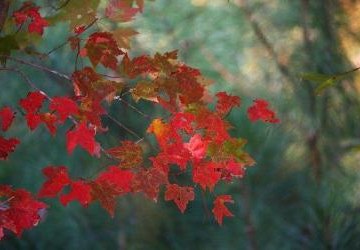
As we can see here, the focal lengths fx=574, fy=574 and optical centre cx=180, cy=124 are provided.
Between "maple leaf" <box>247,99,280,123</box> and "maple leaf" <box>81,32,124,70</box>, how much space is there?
0.44 metres

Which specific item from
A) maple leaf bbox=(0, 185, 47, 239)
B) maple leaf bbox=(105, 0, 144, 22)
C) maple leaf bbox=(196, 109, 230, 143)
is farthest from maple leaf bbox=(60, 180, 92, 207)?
maple leaf bbox=(105, 0, 144, 22)

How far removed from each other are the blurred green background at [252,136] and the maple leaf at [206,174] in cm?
14

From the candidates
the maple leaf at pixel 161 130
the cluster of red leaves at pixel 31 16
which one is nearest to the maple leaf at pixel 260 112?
the maple leaf at pixel 161 130

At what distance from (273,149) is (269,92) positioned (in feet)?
0.58

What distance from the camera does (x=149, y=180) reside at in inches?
57.3

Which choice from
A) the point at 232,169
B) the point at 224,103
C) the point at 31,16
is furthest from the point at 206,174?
the point at 31,16

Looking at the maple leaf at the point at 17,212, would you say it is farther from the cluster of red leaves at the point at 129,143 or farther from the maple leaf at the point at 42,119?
the maple leaf at the point at 42,119

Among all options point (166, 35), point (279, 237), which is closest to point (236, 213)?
point (279, 237)

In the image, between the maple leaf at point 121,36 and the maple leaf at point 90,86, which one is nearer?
the maple leaf at point 90,86

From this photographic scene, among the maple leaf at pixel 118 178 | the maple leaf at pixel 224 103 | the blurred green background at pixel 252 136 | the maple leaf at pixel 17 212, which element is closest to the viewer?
the maple leaf at pixel 17 212

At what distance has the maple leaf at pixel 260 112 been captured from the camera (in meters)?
1.58

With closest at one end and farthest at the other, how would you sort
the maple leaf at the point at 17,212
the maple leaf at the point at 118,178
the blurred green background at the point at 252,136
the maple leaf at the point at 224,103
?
the maple leaf at the point at 17,212 → the maple leaf at the point at 118,178 → the maple leaf at the point at 224,103 → the blurred green background at the point at 252,136

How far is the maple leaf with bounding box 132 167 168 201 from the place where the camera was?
1439 mm

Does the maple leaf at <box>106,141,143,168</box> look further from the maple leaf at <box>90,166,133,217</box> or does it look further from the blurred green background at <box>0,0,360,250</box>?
the blurred green background at <box>0,0,360,250</box>
